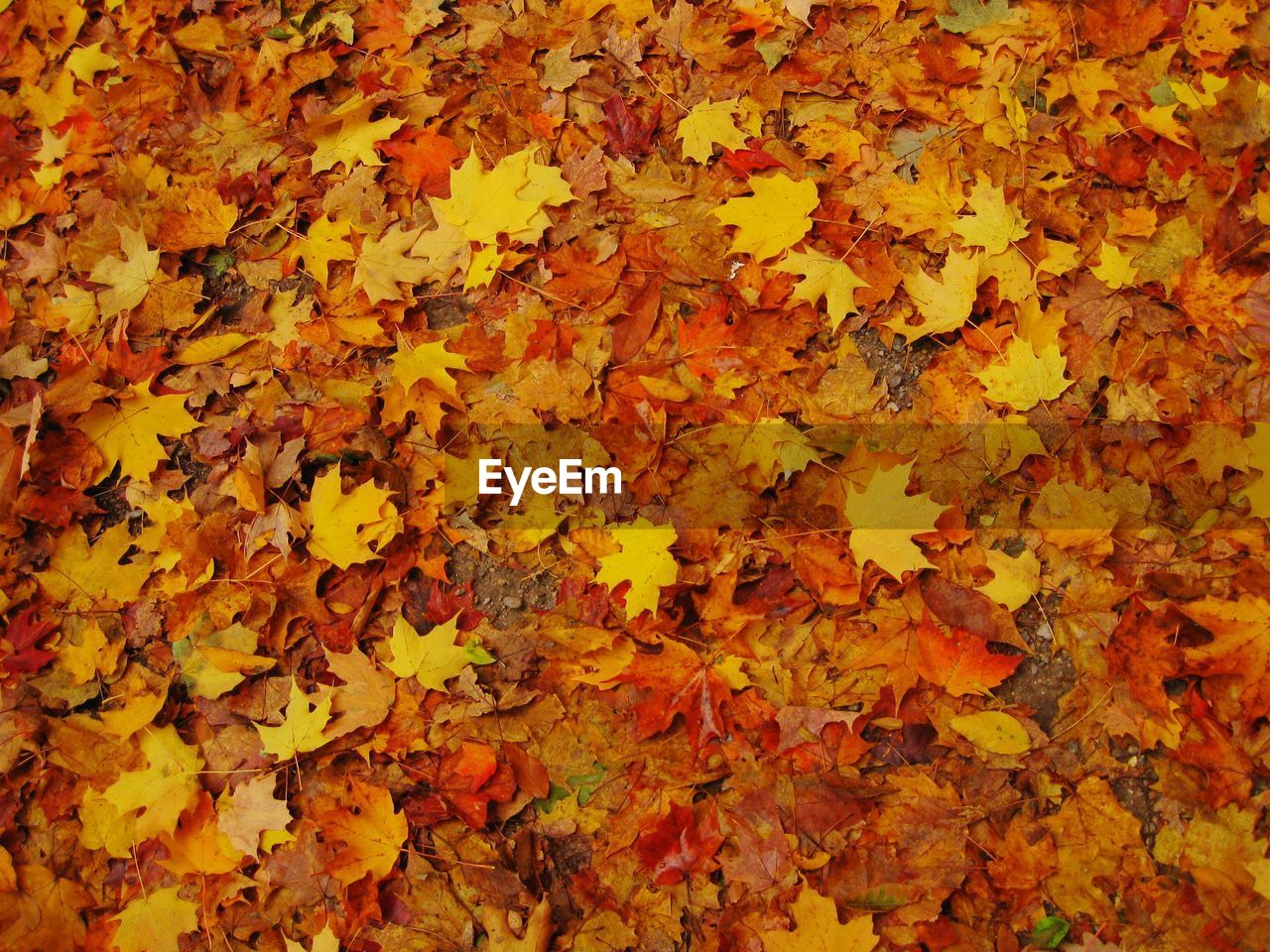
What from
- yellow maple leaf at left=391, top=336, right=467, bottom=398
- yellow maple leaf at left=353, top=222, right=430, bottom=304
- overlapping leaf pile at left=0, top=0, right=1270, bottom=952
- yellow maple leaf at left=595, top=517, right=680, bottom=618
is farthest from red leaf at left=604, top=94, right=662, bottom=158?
yellow maple leaf at left=595, top=517, right=680, bottom=618

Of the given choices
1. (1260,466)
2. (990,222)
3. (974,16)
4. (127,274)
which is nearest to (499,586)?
(127,274)

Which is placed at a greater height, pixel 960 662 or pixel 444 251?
pixel 444 251

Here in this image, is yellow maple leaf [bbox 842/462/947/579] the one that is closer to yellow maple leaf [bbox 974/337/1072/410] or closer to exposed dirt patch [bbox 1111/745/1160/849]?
yellow maple leaf [bbox 974/337/1072/410]

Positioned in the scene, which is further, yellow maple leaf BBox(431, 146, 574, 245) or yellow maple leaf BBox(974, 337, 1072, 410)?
yellow maple leaf BBox(431, 146, 574, 245)

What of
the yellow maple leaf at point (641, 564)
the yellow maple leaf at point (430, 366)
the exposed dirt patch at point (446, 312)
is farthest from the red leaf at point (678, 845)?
the exposed dirt patch at point (446, 312)

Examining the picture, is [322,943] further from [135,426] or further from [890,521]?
[890,521]

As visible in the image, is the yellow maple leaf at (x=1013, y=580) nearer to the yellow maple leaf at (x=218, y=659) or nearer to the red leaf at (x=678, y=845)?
the red leaf at (x=678, y=845)
